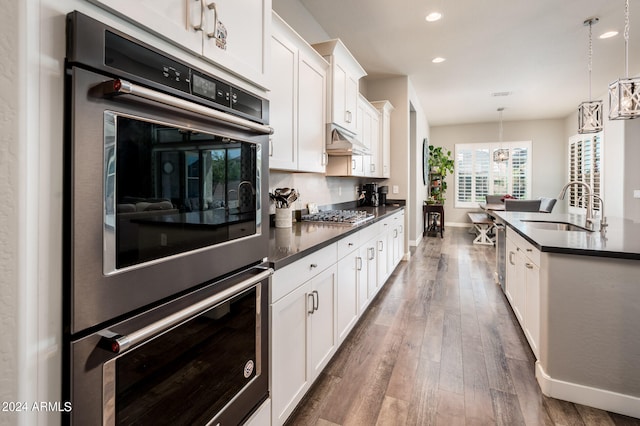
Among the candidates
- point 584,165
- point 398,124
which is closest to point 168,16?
point 398,124

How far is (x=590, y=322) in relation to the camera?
5.64 ft

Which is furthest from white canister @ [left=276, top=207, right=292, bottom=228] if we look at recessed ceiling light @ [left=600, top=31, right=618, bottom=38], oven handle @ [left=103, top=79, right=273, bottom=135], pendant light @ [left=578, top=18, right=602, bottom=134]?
recessed ceiling light @ [left=600, top=31, right=618, bottom=38]

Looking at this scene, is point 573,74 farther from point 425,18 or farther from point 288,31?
point 288,31

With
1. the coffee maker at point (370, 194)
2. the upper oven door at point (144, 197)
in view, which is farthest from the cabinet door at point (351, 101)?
the upper oven door at point (144, 197)

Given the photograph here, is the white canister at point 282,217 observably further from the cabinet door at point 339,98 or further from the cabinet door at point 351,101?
the cabinet door at point 351,101

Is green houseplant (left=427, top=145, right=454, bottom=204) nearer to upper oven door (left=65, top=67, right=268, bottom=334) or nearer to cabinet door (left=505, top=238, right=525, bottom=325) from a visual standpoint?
cabinet door (left=505, top=238, right=525, bottom=325)

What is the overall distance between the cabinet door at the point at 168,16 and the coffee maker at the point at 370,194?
405 centimetres

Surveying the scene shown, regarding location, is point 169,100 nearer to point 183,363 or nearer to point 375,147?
point 183,363

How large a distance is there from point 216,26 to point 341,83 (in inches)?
81.6

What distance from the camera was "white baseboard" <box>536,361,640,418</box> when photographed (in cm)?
166

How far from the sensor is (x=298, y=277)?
1556mm

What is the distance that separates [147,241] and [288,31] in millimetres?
1781

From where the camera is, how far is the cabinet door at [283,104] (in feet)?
6.45

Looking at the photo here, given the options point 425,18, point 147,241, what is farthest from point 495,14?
point 147,241
